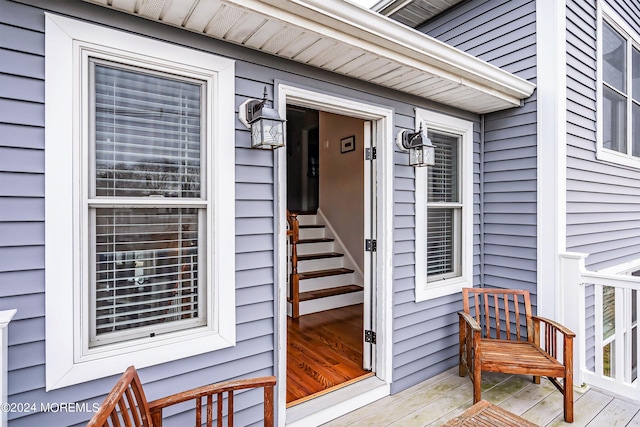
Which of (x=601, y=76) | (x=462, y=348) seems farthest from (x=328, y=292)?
(x=601, y=76)

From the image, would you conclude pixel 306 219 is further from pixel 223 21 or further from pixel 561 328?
pixel 223 21

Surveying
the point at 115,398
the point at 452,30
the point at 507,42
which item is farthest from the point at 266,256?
Answer: the point at 452,30

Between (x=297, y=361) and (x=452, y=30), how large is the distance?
3.95 metres

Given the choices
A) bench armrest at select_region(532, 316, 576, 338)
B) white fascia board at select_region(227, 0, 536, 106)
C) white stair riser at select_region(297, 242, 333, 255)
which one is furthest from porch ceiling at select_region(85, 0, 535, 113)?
white stair riser at select_region(297, 242, 333, 255)

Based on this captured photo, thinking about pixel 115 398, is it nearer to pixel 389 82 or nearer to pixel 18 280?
pixel 18 280

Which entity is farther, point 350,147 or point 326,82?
point 350,147

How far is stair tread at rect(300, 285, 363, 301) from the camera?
4.45 m

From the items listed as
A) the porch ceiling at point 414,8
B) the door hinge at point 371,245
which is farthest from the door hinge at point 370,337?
the porch ceiling at point 414,8

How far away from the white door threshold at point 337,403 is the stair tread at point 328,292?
5.71ft

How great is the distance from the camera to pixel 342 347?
11.4 ft

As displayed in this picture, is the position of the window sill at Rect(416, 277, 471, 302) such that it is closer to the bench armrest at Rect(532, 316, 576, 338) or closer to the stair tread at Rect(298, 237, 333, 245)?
the bench armrest at Rect(532, 316, 576, 338)

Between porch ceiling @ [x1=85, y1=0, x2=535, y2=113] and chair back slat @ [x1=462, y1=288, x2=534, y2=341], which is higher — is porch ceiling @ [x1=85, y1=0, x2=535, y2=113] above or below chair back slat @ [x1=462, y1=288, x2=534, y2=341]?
above

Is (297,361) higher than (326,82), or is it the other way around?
(326,82)

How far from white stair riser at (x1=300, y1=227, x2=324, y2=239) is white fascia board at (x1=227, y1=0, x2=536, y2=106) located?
3.36 metres
